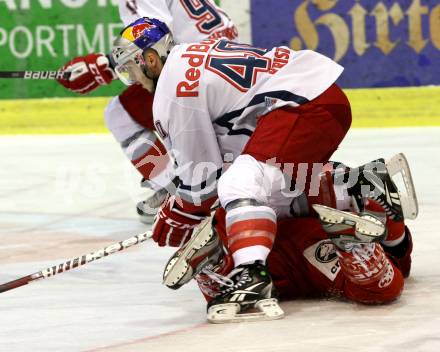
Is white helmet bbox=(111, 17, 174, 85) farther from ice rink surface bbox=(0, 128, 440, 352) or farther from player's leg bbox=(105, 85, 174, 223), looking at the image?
player's leg bbox=(105, 85, 174, 223)

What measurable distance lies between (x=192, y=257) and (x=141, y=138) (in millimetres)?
1598

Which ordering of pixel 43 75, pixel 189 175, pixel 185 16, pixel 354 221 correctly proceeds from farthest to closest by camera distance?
1. pixel 185 16
2. pixel 43 75
3. pixel 189 175
4. pixel 354 221

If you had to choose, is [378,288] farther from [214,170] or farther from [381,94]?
[381,94]

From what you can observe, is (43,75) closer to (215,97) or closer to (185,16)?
(185,16)

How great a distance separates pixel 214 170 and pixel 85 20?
153 inches

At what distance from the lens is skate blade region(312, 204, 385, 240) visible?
102 inches

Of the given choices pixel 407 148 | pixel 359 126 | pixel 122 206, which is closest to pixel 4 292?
pixel 122 206

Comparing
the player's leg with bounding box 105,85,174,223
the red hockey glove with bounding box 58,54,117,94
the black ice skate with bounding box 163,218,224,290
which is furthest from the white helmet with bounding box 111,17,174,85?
the player's leg with bounding box 105,85,174,223

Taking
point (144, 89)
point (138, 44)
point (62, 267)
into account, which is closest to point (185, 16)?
point (144, 89)

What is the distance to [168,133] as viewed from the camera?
9.37 ft

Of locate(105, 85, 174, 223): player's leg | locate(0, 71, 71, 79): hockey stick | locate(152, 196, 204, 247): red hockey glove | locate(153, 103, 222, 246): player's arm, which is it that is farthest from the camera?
locate(105, 85, 174, 223): player's leg

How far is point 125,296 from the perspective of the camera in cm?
305

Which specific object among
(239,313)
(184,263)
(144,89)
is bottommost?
(239,313)

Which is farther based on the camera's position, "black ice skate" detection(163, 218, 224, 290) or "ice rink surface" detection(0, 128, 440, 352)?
"black ice skate" detection(163, 218, 224, 290)
